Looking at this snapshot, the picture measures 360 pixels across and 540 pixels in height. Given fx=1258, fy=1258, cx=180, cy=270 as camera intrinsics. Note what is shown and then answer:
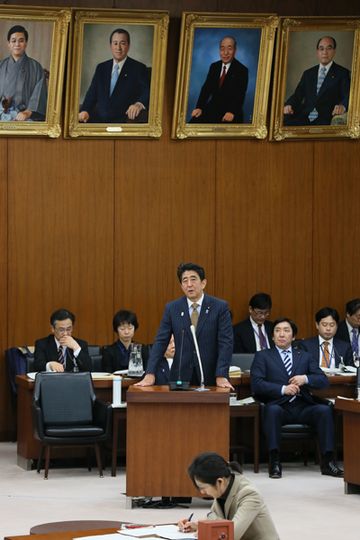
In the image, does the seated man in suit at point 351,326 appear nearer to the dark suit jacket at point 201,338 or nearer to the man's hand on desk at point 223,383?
the dark suit jacket at point 201,338

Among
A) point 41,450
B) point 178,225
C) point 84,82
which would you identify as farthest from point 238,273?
point 41,450

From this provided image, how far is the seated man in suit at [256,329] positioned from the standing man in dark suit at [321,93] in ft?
5.92

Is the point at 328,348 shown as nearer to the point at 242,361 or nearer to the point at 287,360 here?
the point at 242,361

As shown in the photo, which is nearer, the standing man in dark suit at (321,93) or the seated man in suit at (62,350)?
the seated man in suit at (62,350)

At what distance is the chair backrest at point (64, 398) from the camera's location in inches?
386

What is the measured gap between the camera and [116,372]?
412 inches

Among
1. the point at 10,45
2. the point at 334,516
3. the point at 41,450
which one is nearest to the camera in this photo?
the point at 334,516

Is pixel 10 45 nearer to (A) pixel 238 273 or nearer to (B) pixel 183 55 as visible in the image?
(B) pixel 183 55

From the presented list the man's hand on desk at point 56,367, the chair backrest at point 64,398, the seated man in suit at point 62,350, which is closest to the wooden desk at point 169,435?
the chair backrest at point 64,398

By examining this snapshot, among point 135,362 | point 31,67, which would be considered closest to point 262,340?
point 135,362

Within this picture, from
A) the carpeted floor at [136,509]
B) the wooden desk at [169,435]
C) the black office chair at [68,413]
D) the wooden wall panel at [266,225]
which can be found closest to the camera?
the carpeted floor at [136,509]

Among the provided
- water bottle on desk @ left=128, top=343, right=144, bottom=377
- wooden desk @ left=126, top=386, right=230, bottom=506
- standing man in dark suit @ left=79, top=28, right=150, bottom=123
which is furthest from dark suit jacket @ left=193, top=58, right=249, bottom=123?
wooden desk @ left=126, top=386, right=230, bottom=506

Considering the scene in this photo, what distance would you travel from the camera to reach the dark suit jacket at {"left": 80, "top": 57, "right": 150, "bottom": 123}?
11.9 metres

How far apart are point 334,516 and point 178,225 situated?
4.77m
